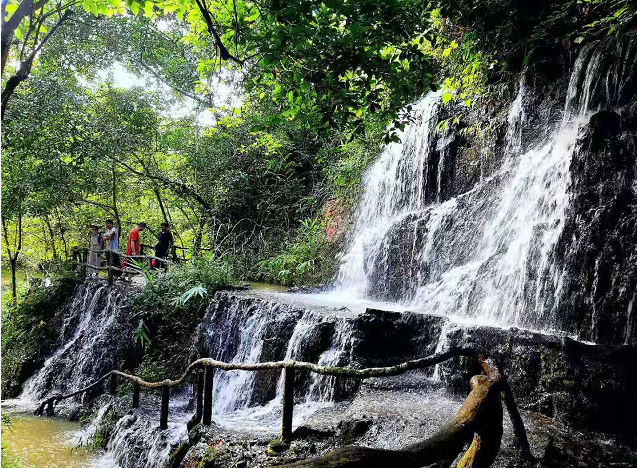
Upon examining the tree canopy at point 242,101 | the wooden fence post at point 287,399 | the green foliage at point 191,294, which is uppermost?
the tree canopy at point 242,101

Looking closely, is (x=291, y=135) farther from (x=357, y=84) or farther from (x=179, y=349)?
(x=357, y=84)

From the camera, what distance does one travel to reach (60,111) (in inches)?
507

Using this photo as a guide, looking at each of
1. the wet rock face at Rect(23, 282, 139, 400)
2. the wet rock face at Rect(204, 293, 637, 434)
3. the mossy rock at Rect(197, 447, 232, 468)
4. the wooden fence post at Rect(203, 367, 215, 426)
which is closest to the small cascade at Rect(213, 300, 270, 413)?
the wet rock face at Rect(204, 293, 637, 434)

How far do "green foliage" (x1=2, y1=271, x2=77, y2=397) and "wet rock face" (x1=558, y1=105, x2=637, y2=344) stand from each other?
1337cm

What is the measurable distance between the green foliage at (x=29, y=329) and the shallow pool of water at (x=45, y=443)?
3.51 m

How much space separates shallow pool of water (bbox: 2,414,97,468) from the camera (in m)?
7.66

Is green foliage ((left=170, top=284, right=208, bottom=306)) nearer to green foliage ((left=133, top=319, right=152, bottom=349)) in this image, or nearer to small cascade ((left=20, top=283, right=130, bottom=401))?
green foliage ((left=133, top=319, right=152, bottom=349))

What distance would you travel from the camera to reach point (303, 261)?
14.0 m

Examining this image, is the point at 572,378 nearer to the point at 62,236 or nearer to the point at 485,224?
the point at 485,224

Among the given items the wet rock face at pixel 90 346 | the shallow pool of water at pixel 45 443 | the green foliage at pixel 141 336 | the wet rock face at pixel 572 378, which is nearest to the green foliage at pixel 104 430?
the shallow pool of water at pixel 45 443

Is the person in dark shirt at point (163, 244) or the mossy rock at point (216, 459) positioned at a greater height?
the person in dark shirt at point (163, 244)

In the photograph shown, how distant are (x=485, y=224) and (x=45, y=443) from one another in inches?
349

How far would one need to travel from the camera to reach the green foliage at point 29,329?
13.2 meters

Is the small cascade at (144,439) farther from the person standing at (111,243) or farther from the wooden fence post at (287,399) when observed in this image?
the person standing at (111,243)
